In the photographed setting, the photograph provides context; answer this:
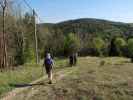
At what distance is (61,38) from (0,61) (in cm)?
5921

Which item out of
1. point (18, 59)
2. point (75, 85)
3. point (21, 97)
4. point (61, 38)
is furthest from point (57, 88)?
point (61, 38)

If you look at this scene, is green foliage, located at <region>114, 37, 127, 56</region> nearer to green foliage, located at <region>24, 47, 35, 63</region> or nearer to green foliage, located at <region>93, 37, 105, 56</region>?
green foliage, located at <region>93, 37, 105, 56</region>

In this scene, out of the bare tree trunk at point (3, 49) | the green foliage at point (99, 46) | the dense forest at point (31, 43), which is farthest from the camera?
the green foliage at point (99, 46)

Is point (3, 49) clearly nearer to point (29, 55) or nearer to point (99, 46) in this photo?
point (29, 55)

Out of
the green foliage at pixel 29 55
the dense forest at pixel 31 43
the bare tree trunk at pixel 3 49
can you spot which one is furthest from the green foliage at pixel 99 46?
the bare tree trunk at pixel 3 49

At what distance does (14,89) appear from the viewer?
1450cm

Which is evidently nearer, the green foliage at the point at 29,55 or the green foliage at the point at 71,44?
the green foliage at the point at 29,55

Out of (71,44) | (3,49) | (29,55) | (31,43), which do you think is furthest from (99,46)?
(3,49)

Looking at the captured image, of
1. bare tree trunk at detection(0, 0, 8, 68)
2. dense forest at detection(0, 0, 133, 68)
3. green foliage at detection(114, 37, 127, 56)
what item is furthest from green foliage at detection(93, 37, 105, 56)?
bare tree trunk at detection(0, 0, 8, 68)

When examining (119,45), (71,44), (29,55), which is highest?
(71,44)

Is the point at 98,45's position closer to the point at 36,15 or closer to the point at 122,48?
the point at 122,48

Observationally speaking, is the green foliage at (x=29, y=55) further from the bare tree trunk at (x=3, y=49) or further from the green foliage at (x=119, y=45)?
the green foliage at (x=119, y=45)

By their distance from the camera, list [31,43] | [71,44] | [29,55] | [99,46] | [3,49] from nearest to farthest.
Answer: [3,49] < [29,55] < [31,43] < [71,44] < [99,46]

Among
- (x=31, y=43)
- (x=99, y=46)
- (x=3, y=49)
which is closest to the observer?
(x=3, y=49)
